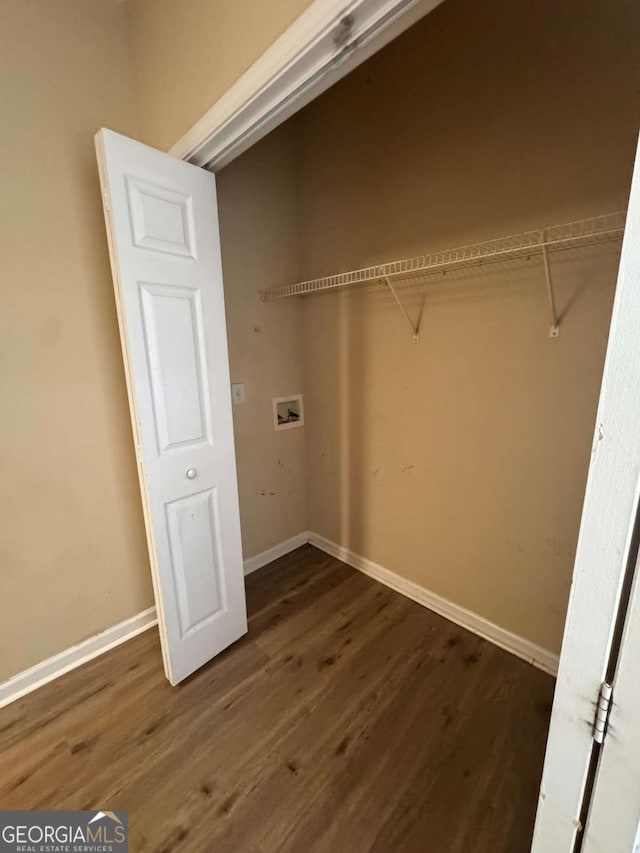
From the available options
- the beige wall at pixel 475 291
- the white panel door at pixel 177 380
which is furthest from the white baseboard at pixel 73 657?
the beige wall at pixel 475 291

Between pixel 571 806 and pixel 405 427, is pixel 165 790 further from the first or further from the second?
pixel 405 427

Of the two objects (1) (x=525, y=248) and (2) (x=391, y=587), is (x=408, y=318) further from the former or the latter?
(2) (x=391, y=587)

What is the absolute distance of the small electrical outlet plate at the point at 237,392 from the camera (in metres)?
2.17

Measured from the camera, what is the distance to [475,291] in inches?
63.9

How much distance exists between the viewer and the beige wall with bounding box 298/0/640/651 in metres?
1.30

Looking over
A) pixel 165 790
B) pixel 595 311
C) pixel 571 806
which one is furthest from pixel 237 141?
pixel 165 790

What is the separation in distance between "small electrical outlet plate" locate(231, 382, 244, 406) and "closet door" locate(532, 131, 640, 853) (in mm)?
1910

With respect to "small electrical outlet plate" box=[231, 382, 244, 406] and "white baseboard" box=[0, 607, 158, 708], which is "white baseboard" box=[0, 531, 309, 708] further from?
"small electrical outlet plate" box=[231, 382, 244, 406]

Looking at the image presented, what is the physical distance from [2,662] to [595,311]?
2.73 m

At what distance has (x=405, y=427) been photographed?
1.99 m

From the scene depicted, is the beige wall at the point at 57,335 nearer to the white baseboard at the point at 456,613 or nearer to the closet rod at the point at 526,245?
the closet rod at the point at 526,245

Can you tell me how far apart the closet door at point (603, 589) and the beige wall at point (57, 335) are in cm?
181

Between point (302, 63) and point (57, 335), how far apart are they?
1.32m

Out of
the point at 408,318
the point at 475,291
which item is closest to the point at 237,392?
the point at 408,318
